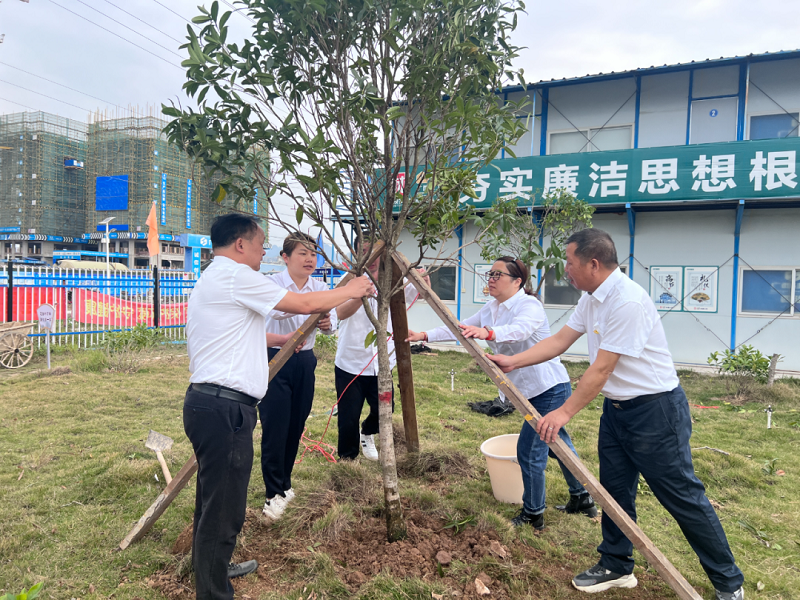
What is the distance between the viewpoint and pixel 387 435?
309cm

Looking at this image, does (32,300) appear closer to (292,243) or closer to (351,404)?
(351,404)

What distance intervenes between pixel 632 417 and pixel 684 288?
962 cm

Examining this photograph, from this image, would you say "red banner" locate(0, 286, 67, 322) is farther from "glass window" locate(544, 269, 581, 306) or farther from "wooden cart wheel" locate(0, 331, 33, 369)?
"glass window" locate(544, 269, 581, 306)

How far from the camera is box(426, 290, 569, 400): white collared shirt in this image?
3.54m

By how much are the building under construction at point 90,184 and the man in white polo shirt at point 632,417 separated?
147 ft

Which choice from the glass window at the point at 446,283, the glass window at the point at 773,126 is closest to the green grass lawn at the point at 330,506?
the glass window at the point at 446,283

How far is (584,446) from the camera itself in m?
5.32

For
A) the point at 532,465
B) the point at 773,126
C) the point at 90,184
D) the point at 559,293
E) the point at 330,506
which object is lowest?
the point at 330,506

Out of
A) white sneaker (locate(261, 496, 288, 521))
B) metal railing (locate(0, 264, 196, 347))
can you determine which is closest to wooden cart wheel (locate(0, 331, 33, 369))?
metal railing (locate(0, 264, 196, 347))

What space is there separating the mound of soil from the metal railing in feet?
27.5

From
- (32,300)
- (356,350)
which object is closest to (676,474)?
(356,350)

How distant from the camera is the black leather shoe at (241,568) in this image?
2.79 m

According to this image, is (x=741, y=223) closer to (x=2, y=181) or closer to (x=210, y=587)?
(x=210, y=587)

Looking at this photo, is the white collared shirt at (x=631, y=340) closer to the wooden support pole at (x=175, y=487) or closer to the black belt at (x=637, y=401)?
the black belt at (x=637, y=401)
